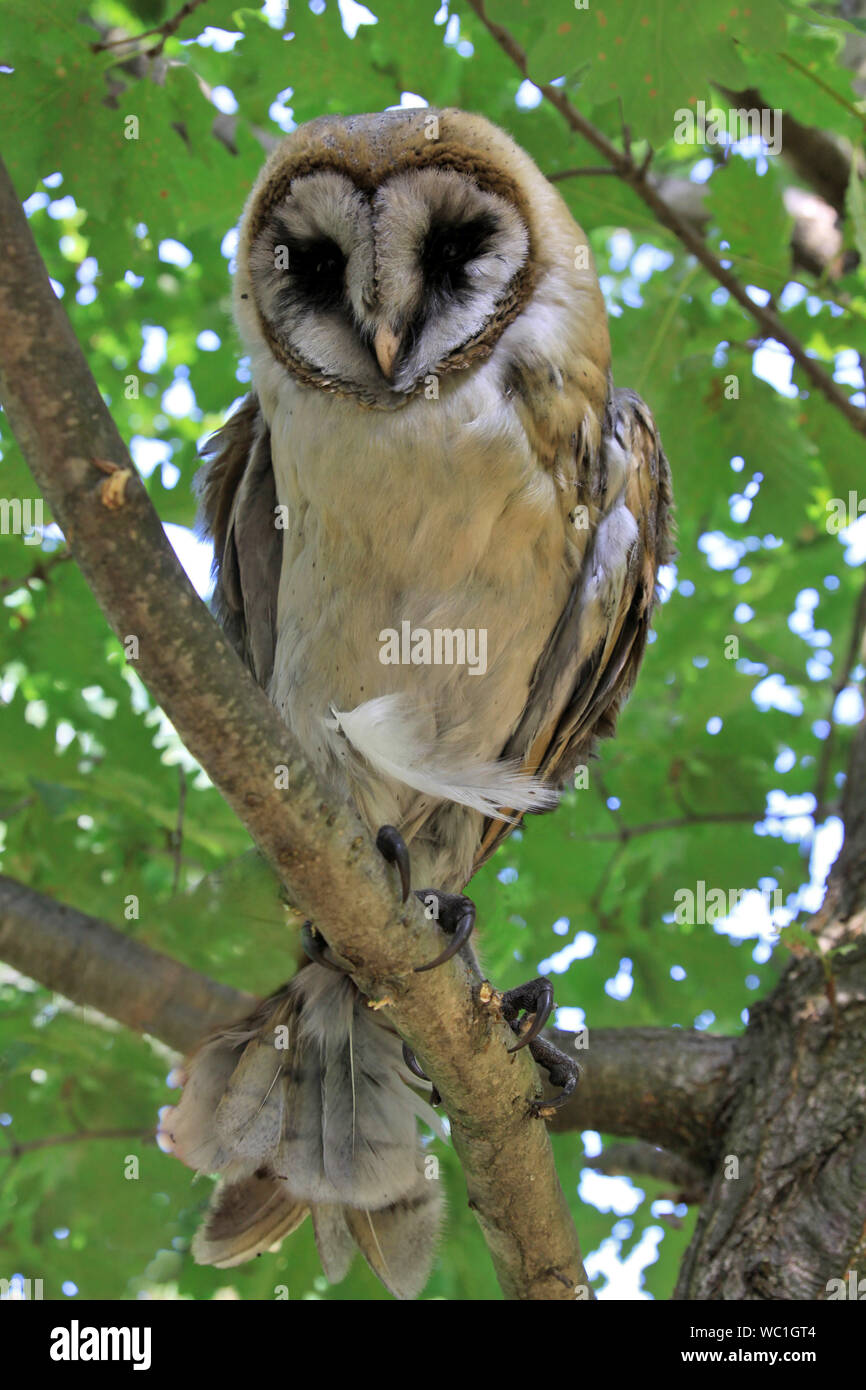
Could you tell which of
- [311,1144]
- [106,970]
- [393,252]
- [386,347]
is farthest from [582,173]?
[311,1144]

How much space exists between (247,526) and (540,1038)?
5.42ft

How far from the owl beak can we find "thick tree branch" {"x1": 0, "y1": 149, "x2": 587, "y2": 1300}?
1.22 metres

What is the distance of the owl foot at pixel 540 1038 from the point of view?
270 cm

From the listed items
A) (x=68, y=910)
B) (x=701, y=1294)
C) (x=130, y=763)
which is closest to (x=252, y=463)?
(x=130, y=763)

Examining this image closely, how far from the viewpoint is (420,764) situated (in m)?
3.05

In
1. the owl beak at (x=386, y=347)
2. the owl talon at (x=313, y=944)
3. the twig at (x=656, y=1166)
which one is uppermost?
the owl beak at (x=386, y=347)

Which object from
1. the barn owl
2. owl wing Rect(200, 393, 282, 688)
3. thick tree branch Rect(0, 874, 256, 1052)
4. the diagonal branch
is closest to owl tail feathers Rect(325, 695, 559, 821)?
the barn owl

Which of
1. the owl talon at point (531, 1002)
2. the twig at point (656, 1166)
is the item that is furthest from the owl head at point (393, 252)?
the twig at point (656, 1166)

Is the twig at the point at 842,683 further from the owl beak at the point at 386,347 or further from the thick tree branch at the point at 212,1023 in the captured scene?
the owl beak at the point at 386,347

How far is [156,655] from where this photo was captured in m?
1.90

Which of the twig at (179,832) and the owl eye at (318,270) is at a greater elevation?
the owl eye at (318,270)

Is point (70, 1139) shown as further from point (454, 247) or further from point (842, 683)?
point (842, 683)

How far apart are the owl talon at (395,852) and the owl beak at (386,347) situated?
117 cm

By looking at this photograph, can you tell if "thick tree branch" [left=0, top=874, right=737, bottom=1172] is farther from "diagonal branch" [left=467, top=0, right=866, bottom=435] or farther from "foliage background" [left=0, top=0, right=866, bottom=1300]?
"diagonal branch" [left=467, top=0, right=866, bottom=435]
